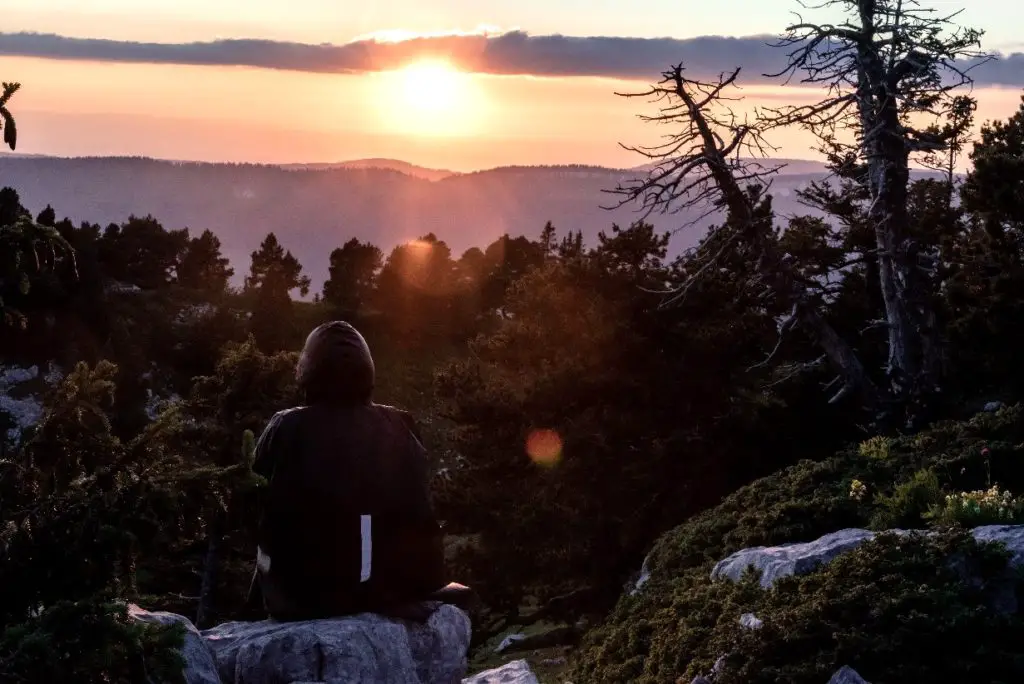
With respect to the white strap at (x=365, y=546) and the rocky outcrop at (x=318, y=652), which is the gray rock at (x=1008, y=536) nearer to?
the rocky outcrop at (x=318, y=652)

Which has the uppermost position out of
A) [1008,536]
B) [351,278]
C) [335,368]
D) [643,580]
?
[335,368]

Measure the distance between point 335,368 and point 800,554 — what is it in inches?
246

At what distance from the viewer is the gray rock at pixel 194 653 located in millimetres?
7195

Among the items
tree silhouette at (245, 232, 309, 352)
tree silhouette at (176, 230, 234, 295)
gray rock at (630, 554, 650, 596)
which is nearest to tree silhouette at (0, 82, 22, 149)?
gray rock at (630, 554, 650, 596)

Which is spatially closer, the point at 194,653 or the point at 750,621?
the point at 194,653

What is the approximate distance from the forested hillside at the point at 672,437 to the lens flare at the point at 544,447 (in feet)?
0.25

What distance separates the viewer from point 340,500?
28.5ft

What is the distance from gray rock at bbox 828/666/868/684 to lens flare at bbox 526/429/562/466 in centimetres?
1346

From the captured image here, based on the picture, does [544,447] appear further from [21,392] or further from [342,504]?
[21,392]

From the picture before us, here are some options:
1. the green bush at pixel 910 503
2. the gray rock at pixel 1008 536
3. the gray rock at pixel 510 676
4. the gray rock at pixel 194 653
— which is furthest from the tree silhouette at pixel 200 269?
the gray rock at pixel 194 653

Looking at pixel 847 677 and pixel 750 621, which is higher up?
pixel 847 677

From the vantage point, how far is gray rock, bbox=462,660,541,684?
11.3 metres

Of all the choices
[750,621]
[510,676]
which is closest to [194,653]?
[510,676]

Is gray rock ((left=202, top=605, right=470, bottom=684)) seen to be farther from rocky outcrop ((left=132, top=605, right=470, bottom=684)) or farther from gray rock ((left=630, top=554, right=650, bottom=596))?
gray rock ((left=630, top=554, right=650, bottom=596))
